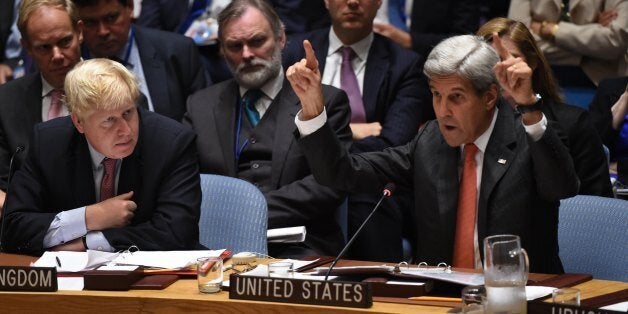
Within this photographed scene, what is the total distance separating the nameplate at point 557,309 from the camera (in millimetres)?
2677

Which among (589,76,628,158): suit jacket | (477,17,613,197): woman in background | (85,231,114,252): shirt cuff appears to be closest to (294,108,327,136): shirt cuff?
(85,231,114,252): shirt cuff

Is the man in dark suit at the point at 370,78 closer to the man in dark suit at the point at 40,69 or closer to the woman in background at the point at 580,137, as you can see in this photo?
the woman in background at the point at 580,137

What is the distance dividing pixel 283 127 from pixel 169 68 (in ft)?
3.55

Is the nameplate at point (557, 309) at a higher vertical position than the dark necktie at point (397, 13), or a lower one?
lower

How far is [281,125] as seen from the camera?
4.97 m

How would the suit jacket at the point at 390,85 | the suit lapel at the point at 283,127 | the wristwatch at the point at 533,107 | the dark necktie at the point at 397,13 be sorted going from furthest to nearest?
the dark necktie at the point at 397,13
the suit jacket at the point at 390,85
the suit lapel at the point at 283,127
the wristwatch at the point at 533,107

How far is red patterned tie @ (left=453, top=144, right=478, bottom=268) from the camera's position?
150 inches

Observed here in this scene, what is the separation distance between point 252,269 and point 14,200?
1.12 meters

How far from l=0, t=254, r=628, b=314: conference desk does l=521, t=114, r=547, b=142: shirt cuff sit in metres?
0.48

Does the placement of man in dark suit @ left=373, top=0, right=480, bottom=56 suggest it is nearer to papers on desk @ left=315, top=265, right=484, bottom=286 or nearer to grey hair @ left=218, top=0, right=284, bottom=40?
grey hair @ left=218, top=0, right=284, bottom=40

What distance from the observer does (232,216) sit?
4.23 m

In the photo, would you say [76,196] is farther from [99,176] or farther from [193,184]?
[193,184]

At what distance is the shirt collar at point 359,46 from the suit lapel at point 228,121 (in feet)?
2.36

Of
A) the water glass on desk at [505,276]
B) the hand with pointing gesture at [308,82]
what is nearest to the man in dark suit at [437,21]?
the hand with pointing gesture at [308,82]
